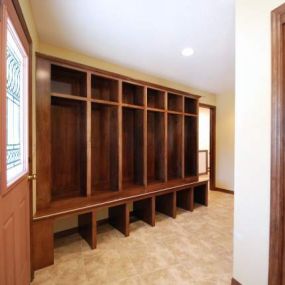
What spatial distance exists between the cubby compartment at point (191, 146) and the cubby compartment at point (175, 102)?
444mm

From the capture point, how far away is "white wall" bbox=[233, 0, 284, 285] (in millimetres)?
1408

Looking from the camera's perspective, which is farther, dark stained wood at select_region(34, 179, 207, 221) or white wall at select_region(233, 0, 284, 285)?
dark stained wood at select_region(34, 179, 207, 221)

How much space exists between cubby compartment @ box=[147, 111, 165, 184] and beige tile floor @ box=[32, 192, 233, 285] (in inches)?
30.8

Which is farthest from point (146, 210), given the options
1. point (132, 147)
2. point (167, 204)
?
point (132, 147)

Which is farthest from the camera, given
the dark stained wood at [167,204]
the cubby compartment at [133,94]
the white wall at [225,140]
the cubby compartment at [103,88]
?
the white wall at [225,140]

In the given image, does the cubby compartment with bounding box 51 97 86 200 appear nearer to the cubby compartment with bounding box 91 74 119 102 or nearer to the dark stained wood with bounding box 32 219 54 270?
the cubby compartment with bounding box 91 74 119 102

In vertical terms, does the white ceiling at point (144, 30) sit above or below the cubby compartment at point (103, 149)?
above

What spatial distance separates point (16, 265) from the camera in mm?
1308

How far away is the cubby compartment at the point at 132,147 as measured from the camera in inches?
120

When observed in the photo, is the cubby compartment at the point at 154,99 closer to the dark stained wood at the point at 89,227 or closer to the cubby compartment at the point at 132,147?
the cubby compartment at the point at 132,147

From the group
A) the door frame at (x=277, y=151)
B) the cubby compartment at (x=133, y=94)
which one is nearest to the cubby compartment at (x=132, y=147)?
the cubby compartment at (x=133, y=94)

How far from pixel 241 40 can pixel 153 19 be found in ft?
2.80

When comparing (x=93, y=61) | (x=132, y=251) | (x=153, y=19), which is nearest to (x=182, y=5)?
(x=153, y=19)

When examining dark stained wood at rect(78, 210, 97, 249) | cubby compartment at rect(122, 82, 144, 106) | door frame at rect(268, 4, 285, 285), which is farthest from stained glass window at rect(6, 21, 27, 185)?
door frame at rect(268, 4, 285, 285)
